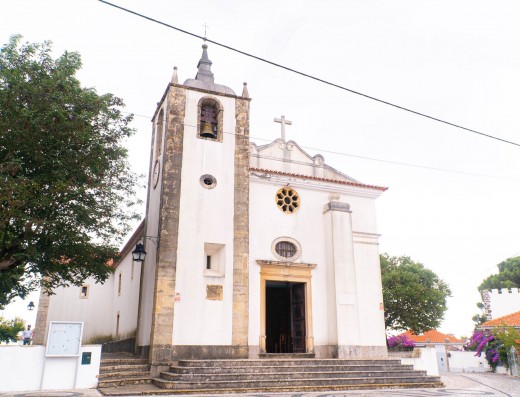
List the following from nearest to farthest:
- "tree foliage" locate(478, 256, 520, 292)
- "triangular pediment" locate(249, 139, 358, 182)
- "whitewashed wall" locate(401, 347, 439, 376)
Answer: "whitewashed wall" locate(401, 347, 439, 376)
"triangular pediment" locate(249, 139, 358, 182)
"tree foliage" locate(478, 256, 520, 292)

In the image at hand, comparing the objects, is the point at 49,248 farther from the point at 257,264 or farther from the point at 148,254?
the point at 257,264

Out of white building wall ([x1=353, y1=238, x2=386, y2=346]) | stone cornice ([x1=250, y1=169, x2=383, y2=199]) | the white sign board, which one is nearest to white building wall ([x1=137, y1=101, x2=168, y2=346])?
the white sign board

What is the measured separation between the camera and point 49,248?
510 inches

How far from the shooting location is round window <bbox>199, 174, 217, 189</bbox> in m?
15.7

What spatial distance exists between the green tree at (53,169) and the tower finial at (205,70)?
477cm

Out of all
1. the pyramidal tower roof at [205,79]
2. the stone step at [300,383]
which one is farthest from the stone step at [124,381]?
the pyramidal tower roof at [205,79]

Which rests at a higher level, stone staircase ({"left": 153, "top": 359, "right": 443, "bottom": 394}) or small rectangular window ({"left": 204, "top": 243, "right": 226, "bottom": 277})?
small rectangular window ({"left": 204, "top": 243, "right": 226, "bottom": 277})

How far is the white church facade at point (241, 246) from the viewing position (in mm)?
14273

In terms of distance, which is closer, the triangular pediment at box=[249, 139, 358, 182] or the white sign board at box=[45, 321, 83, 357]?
the white sign board at box=[45, 321, 83, 357]

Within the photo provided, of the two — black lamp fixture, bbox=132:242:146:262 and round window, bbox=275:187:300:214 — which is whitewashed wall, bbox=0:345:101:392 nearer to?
black lamp fixture, bbox=132:242:146:262

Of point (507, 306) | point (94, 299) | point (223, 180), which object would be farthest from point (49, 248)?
point (507, 306)

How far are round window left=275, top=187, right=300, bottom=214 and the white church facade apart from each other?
0.04m

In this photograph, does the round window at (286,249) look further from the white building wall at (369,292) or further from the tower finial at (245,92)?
the tower finial at (245,92)

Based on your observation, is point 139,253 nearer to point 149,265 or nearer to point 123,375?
point 149,265
